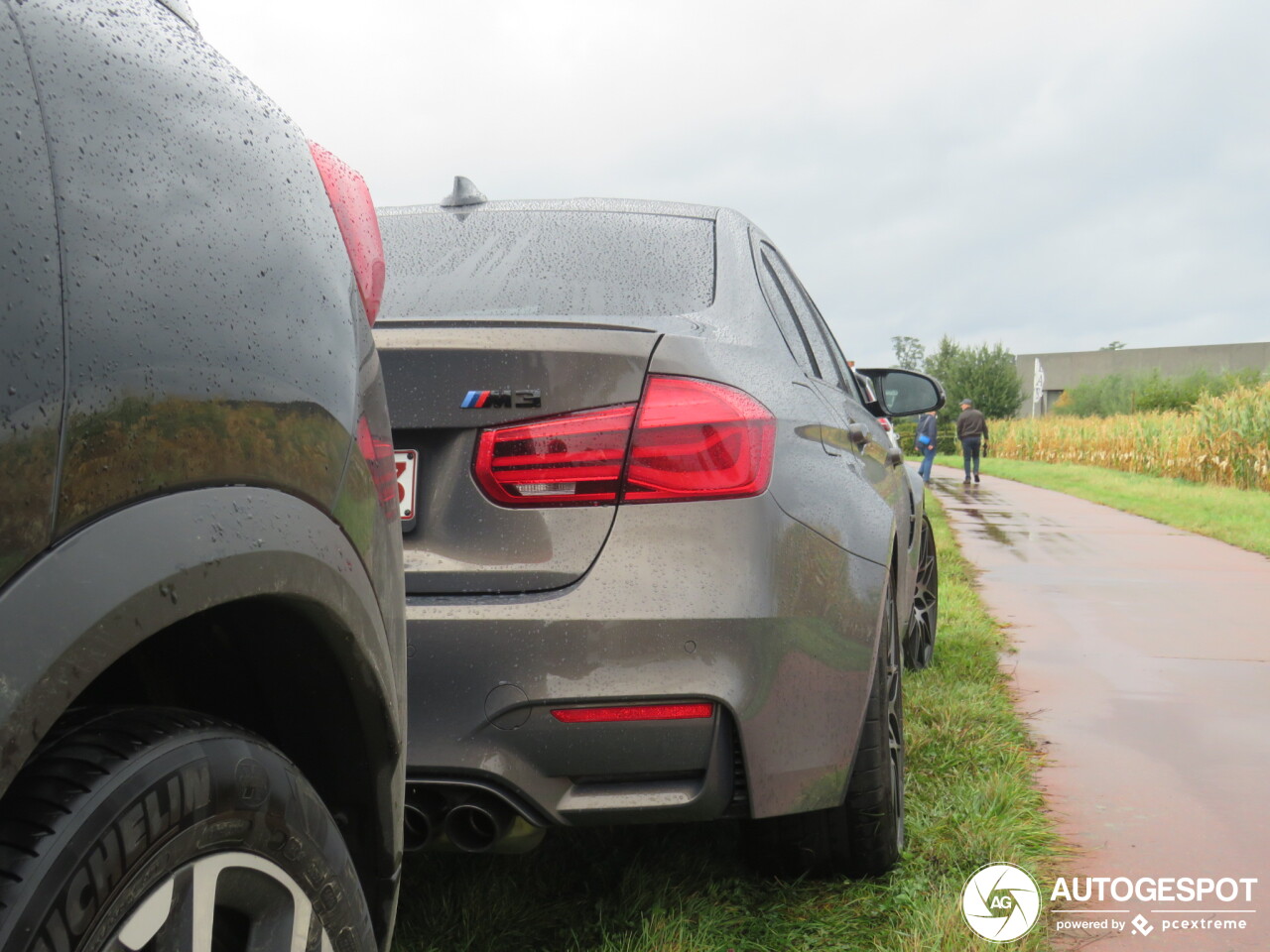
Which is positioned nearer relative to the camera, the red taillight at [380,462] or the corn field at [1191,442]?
the red taillight at [380,462]

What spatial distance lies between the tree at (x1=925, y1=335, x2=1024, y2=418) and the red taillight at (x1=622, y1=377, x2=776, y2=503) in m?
63.8

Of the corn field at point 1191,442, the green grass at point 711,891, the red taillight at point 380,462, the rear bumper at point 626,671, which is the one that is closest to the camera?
the red taillight at point 380,462

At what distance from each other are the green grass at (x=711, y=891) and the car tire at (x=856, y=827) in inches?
2.5

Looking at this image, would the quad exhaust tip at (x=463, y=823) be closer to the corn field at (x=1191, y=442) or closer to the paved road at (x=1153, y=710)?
the paved road at (x=1153, y=710)

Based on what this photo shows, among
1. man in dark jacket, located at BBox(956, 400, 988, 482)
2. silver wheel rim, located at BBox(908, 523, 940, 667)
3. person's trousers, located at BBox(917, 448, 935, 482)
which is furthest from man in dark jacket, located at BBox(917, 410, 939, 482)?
silver wheel rim, located at BBox(908, 523, 940, 667)

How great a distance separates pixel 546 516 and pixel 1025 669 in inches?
155

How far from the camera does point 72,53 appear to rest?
1.10 meters

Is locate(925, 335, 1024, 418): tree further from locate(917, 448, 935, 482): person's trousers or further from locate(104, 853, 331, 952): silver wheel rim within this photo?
locate(104, 853, 331, 952): silver wheel rim

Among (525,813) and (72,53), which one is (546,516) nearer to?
(525,813)

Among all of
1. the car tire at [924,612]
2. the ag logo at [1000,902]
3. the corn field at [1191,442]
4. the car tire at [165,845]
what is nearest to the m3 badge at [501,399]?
the car tire at [165,845]

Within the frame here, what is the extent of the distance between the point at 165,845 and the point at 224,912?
0.15 m

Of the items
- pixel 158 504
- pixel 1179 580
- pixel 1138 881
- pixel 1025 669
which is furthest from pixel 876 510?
pixel 1179 580

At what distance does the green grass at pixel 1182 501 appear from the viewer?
12.2m

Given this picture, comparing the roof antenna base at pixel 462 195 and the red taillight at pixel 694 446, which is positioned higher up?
the roof antenna base at pixel 462 195
